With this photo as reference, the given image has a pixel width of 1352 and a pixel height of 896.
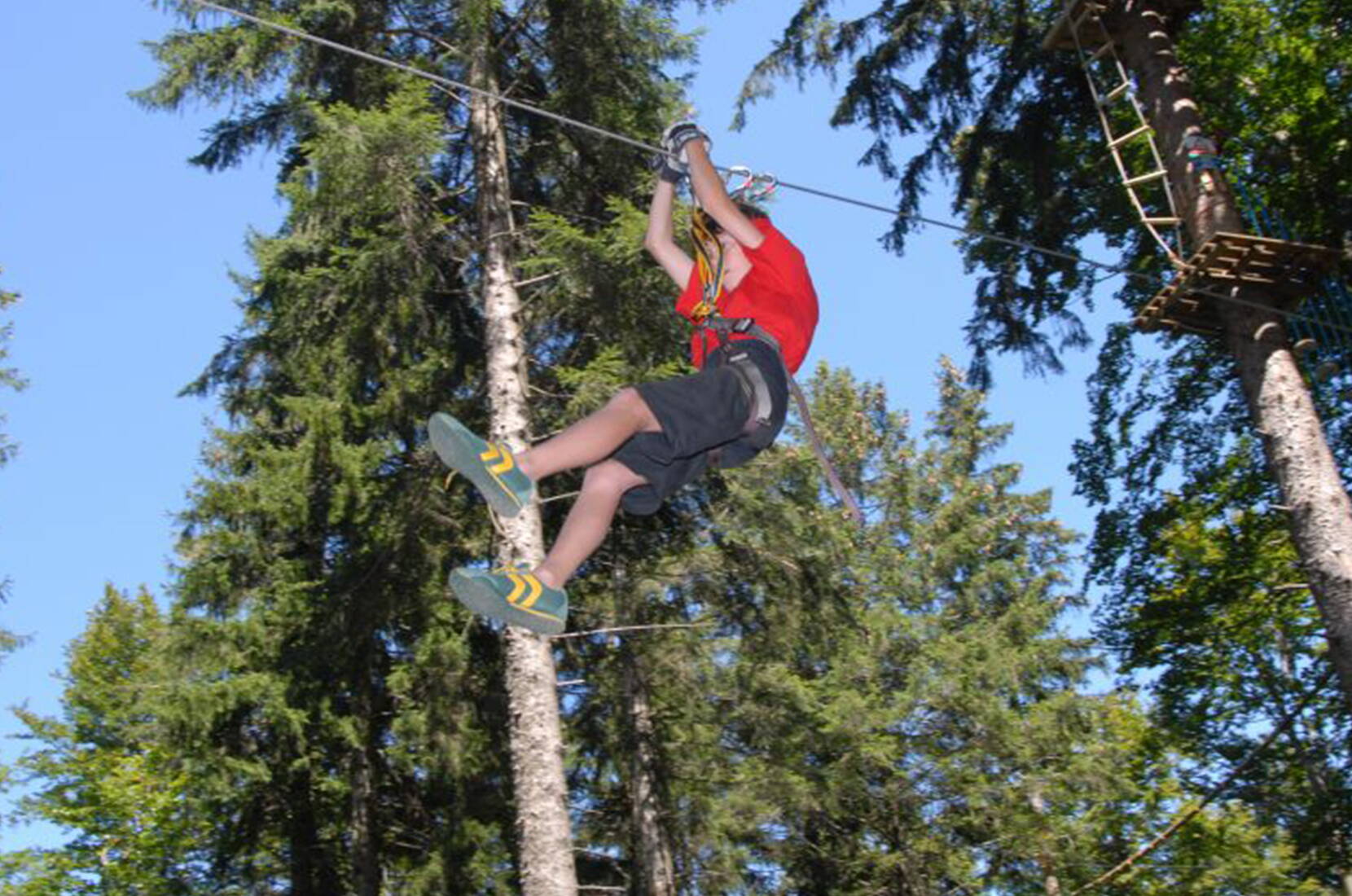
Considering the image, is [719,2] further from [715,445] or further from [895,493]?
[895,493]

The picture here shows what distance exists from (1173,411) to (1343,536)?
28.6 feet

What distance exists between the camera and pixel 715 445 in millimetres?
4832

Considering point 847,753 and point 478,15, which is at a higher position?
point 478,15

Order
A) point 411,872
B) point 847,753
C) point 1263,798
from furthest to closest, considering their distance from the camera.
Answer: point 847,753 → point 1263,798 → point 411,872

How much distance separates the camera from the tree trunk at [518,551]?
8.31m

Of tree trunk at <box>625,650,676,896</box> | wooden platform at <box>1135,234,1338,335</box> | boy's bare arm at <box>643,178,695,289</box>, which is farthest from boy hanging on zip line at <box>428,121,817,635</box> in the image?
tree trunk at <box>625,650,676,896</box>

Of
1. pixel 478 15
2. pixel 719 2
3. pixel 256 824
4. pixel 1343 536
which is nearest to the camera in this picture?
pixel 1343 536

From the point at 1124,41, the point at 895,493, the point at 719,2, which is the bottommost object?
the point at 1124,41

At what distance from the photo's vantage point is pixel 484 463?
450 centimetres

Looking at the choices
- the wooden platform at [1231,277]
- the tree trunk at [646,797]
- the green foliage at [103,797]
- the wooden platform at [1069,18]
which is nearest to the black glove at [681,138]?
the wooden platform at [1231,277]

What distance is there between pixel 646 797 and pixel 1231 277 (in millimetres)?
7609

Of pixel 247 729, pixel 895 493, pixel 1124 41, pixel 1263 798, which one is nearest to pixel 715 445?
pixel 1124 41

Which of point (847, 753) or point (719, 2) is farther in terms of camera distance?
point (847, 753)

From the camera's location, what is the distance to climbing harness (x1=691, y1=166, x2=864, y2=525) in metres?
4.84
